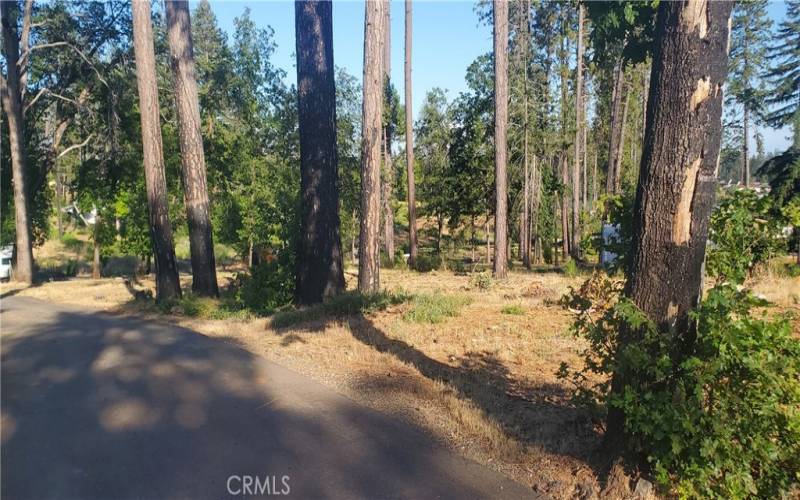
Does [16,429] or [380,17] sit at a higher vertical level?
[380,17]

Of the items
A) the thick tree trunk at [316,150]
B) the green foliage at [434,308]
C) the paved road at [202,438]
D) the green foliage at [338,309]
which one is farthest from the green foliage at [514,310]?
the paved road at [202,438]

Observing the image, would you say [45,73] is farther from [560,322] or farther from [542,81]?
[560,322]

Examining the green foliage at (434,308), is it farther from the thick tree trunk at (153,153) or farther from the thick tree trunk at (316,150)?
the thick tree trunk at (153,153)

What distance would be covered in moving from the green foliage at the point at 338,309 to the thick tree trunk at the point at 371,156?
2.74 ft

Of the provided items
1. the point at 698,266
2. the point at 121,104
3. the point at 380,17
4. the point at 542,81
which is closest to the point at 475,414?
the point at 698,266

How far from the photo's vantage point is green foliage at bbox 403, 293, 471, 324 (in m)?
8.78

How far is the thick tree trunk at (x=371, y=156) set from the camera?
10375mm

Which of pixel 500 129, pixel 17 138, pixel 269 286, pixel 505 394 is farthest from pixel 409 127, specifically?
pixel 505 394

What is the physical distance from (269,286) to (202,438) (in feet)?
23.5

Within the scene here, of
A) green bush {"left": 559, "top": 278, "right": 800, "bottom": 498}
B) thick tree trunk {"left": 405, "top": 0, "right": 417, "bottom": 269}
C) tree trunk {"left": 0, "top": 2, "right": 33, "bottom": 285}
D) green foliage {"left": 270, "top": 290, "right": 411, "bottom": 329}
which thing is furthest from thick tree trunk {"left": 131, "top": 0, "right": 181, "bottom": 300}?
thick tree trunk {"left": 405, "top": 0, "right": 417, "bottom": 269}

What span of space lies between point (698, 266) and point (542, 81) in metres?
24.4

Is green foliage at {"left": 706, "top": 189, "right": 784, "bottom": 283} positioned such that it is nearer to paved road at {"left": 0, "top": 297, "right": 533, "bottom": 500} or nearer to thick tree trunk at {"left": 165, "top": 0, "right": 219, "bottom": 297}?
paved road at {"left": 0, "top": 297, "right": 533, "bottom": 500}

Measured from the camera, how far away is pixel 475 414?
4.62m
